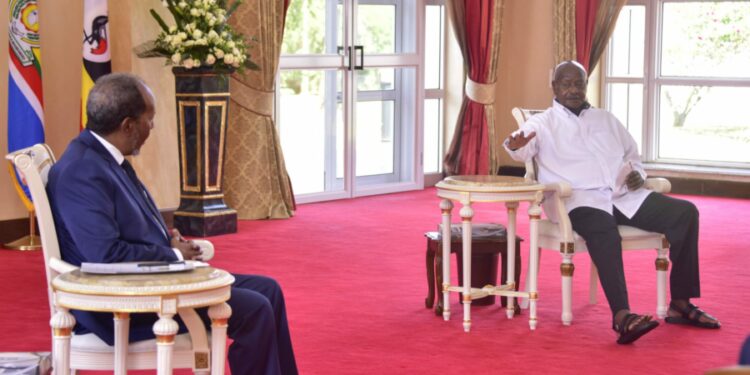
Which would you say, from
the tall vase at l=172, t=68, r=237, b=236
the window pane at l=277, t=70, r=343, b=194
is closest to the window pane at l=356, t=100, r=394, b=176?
the window pane at l=277, t=70, r=343, b=194

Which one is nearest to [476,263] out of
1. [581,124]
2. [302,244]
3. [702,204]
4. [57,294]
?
[581,124]

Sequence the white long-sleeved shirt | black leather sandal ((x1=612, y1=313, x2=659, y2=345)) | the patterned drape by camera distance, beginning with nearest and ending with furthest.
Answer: black leather sandal ((x1=612, y1=313, x2=659, y2=345)), the white long-sleeved shirt, the patterned drape

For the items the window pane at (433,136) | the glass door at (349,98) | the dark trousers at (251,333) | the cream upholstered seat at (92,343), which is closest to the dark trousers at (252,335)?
the dark trousers at (251,333)

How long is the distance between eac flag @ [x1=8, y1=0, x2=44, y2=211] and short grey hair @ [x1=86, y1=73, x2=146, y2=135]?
431cm

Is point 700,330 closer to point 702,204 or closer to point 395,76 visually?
point 702,204

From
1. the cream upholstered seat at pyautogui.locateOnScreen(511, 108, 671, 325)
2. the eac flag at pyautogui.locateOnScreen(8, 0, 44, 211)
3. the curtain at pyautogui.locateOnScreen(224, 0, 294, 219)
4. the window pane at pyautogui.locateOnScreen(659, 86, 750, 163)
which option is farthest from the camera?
the window pane at pyautogui.locateOnScreen(659, 86, 750, 163)

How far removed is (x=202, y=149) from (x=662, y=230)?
12.9 feet

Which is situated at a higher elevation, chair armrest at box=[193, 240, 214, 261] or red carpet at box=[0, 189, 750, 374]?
chair armrest at box=[193, 240, 214, 261]

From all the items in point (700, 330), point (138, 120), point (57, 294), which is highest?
point (138, 120)

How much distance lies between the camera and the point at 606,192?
19.3 feet

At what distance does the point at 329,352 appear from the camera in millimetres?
5180

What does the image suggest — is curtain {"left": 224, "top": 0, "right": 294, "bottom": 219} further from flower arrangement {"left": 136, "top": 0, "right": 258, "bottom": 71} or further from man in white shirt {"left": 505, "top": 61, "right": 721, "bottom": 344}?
man in white shirt {"left": 505, "top": 61, "right": 721, "bottom": 344}

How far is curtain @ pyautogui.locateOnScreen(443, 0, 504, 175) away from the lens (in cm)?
1142

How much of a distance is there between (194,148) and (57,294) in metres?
5.35
